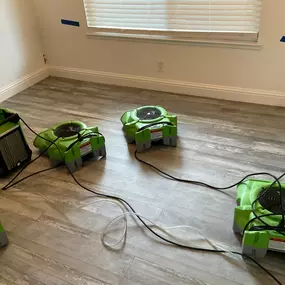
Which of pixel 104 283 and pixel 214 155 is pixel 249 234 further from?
pixel 214 155

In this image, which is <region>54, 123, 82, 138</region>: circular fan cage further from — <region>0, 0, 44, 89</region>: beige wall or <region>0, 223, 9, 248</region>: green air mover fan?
<region>0, 0, 44, 89</region>: beige wall

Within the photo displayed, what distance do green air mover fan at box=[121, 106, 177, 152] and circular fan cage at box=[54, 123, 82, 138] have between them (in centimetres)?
36

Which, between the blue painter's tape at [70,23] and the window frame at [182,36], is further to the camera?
the blue painter's tape at [70,23]

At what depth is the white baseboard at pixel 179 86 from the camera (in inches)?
112

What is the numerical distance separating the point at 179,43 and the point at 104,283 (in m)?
2.19

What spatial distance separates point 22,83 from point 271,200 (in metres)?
2.84

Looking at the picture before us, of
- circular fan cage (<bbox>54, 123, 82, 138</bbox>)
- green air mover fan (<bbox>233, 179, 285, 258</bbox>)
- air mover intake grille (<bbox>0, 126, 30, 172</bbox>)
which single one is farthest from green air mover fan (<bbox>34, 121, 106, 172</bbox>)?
green air mover fan (<bbox>233, 179, 285, 258</bbox>)

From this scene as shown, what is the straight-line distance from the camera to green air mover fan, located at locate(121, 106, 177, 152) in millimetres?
2254

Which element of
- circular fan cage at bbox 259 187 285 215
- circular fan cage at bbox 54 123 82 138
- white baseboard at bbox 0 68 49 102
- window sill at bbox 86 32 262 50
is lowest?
white baseboard at bbox 0 68 49 102

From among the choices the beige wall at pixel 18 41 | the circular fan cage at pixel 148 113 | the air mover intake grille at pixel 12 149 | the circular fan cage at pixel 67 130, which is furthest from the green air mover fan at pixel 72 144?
the beige wall at pixel 18 41

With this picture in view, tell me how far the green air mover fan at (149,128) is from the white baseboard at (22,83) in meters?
1.55

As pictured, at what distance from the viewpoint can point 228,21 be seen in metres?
2.68

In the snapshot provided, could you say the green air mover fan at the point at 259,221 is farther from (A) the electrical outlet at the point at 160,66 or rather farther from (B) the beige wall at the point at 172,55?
(A) the electrical outlet at the point at 160,66

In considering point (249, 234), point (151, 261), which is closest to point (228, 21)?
point (249, 234)
